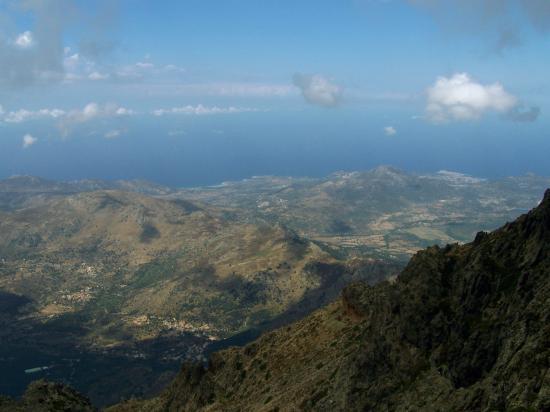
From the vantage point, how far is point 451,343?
171 ft

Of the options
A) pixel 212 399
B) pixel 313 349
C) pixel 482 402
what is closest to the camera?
pixel 482 402

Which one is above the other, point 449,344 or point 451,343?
point 451,343

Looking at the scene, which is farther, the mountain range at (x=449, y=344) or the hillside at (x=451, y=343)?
the mountain range at (x=449, y=344)

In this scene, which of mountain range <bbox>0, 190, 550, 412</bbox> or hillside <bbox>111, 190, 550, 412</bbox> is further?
mountain range <bbox>0, 190, 550, 412</bbox>

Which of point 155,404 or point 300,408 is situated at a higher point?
point 300,408

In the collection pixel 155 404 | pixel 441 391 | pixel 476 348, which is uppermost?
pixel 476 348

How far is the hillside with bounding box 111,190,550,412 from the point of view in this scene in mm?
41938

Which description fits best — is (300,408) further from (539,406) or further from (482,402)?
(539,406)

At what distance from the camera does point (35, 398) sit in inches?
3925

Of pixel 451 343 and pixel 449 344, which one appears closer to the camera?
pixel 451 343

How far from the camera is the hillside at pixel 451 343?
41938mm

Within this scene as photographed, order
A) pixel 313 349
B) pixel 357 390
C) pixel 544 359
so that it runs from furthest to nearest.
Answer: pixel 313 349 → pixel 357 390 → pixel 544 359

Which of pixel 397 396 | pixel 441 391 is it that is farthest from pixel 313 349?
pixel 441 391

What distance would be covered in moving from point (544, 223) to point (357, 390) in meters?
26.8
